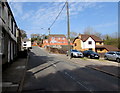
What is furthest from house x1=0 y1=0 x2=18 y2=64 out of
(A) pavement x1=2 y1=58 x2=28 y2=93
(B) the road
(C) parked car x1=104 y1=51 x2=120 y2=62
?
(C) parked car x1=104 y1=51 x2=120 y2=62

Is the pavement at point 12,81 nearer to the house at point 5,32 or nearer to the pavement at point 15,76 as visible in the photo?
the pavement at point 15,76

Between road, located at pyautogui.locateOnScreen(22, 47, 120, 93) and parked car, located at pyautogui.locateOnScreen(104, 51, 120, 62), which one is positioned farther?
parked car, located at pyautogui.locateOnScreen(104, 51, 120, 62)

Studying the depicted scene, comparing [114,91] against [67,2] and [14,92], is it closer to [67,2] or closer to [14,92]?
[14,92]

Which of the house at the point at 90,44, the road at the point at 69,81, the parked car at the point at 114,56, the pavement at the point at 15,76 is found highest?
the house at the point at 90,44

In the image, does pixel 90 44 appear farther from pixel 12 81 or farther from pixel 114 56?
pixel 12 81

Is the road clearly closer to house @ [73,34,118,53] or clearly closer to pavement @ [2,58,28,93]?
pavement @ [2,58,28,93]

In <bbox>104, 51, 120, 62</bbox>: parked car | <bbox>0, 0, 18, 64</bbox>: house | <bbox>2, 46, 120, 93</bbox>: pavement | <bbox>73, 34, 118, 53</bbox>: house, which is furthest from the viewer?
<bbox>73, 34, 118, 53</bbox>: house

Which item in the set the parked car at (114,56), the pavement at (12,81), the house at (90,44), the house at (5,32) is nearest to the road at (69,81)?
the pavement at (12,81)

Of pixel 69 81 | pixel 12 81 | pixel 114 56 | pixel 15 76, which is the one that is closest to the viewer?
pixel 12 81

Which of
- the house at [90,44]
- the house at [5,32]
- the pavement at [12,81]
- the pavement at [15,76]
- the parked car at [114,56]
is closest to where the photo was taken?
the pavement at [12,81]

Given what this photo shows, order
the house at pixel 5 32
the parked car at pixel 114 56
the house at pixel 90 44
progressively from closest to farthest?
the house at pixel 5 32 < the parked car at pixel 114 56 < the house at pixel 90 44

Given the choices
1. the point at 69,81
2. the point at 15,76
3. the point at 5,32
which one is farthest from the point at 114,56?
the point at 15,76

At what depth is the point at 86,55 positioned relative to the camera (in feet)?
96.1

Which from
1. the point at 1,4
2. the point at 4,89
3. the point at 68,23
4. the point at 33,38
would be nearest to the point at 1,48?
the point at 1,4
